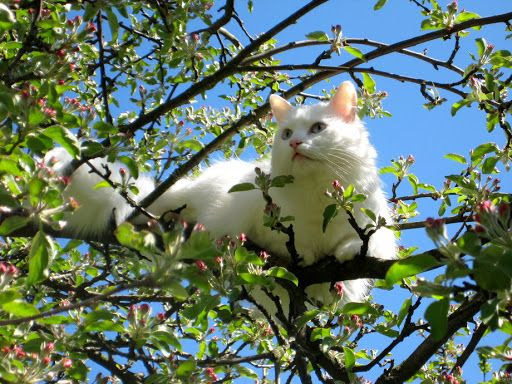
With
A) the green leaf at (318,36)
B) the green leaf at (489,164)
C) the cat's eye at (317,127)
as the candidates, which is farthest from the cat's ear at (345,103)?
the green leaf at (489,164)

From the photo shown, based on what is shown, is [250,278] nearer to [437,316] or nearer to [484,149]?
[437,316]

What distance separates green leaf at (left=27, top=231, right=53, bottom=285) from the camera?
1.90m

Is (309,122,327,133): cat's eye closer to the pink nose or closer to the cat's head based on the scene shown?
the cat's head

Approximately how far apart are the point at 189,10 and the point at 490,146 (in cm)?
226

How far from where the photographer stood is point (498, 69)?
11.7ft

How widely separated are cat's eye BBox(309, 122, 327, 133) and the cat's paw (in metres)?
0.83

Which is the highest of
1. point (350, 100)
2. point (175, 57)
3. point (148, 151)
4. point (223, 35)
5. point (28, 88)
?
point (223, 35)

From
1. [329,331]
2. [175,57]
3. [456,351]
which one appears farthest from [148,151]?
[456,351]

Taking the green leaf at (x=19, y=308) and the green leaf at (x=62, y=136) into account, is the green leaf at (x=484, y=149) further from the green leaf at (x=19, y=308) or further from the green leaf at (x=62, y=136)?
the green leaf at (x=19, y=308)

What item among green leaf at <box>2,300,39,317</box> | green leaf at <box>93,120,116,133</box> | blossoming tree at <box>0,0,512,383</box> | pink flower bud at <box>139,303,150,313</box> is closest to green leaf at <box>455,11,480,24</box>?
blossoming tree at <box>0,0,512,383</box>

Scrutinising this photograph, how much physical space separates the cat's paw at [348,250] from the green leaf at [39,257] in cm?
213

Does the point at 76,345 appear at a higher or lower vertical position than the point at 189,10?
lower

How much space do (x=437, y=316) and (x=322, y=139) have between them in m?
2.26

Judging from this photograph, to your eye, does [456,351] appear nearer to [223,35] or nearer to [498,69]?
[498,69]
